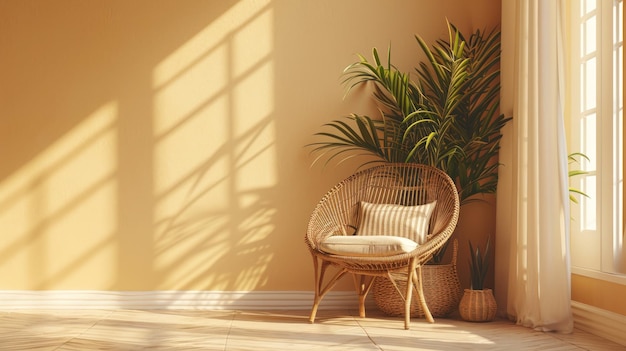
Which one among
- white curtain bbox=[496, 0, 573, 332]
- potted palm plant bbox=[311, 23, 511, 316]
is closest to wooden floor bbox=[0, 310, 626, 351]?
white curtain bbox=[496, 0, 573, 332]

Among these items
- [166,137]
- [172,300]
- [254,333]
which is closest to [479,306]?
[254,333]

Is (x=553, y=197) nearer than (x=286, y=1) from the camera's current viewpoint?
Yes

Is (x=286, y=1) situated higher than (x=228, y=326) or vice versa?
(x=286, y=1)

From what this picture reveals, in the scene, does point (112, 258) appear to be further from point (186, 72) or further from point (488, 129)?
point (488, 129)

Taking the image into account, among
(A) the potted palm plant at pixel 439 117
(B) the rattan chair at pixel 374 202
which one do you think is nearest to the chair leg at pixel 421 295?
(B) the rattan chair at pixel 374 202

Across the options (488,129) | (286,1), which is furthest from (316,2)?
(488,129)

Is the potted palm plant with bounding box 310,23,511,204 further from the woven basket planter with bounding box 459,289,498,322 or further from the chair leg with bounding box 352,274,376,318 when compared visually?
the chair leg with bounding box 352,274,376,318

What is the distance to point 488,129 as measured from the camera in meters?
4.14

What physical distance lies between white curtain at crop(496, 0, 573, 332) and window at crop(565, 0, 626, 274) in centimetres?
17

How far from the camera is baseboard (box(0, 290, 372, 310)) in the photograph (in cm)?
439

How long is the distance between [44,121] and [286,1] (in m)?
1.66

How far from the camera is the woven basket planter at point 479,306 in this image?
12.8ft

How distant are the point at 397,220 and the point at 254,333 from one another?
1023 mm

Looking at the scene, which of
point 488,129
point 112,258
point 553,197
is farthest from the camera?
point 112,258
